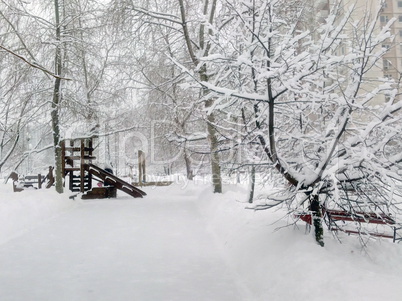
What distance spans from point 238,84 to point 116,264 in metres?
3.14

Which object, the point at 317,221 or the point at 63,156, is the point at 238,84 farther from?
the point at 63,156

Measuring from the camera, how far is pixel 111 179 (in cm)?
1543

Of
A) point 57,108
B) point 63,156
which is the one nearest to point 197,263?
point 57,108

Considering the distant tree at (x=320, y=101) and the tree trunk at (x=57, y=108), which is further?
the tree trunk at (x=57, y=108)

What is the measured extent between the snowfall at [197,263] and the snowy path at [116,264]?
12 mm

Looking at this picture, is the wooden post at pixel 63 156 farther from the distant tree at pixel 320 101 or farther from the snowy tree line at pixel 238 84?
the distant tree at pixel 320 101

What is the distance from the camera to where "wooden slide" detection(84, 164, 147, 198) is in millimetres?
15141

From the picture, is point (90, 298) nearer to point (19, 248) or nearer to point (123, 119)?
point (19, 248)

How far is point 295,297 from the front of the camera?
3365 mm

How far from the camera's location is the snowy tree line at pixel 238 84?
3.82 meters

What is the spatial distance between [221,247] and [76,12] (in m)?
11.9

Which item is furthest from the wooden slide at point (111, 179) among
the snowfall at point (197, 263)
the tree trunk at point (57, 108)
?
the snowfall at point (197, 263)

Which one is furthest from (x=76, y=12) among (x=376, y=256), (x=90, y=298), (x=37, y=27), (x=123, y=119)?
(x=376, y=256)

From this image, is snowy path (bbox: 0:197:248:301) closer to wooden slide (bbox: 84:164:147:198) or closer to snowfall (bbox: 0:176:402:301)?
snowfall (bbox: 0:176:402:301)
